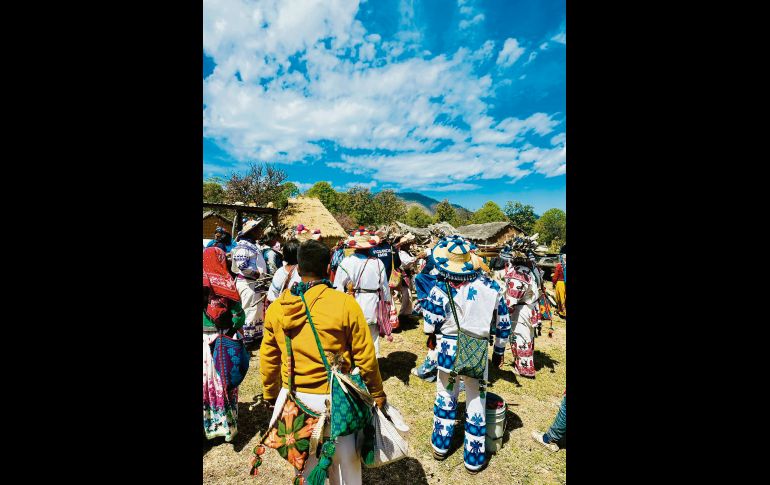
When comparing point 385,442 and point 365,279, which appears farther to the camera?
point 365,279

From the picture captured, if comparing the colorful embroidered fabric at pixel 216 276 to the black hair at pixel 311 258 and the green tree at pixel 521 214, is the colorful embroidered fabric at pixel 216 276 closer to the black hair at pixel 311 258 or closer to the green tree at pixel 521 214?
the black hair at pixel 311 258

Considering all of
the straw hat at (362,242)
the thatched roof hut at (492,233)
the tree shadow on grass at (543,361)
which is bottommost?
the tree shadow on grass at (543,361)

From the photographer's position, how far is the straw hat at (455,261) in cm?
359

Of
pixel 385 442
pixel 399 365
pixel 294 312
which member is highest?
pixel 294 312

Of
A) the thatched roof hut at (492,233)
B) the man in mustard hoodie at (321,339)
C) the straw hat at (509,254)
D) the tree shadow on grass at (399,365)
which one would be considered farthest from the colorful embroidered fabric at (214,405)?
the thatched roof hut at (492,233)

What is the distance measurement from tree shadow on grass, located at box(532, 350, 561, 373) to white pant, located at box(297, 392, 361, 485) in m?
5.00

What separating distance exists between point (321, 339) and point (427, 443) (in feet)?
8.60

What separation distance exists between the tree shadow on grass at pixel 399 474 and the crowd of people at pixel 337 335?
309 mm

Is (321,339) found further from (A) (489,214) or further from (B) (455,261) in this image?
(A) (489,214)

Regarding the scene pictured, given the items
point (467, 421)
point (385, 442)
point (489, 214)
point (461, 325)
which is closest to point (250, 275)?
point (461, 325)

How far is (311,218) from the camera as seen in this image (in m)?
27.5

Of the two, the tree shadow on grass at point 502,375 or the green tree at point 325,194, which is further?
the green tree at point 325,194
